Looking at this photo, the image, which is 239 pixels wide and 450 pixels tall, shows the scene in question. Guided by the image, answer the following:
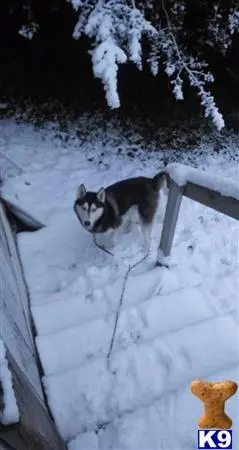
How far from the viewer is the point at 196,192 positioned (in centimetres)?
249

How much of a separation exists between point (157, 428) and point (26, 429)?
0.96 metres

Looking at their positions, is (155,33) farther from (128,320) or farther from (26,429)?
(26,429)

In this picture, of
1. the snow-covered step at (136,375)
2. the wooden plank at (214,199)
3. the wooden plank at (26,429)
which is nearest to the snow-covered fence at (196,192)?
the wooden plank at (214,199)

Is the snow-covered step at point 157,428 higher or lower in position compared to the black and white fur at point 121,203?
lower

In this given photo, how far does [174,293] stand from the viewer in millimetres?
2838

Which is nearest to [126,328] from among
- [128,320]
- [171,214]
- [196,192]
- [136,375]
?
[128,320]

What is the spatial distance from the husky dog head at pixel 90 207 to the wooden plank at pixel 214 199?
3.64 feet

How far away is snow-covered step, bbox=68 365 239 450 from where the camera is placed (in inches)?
73.1

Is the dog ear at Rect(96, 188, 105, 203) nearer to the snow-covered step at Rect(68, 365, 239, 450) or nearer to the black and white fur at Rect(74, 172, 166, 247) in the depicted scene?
the black and white fur at Rect(74, 172, 166, 247)

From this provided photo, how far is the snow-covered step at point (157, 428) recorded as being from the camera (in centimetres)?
186

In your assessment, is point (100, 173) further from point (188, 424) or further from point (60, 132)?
point (188, 424)

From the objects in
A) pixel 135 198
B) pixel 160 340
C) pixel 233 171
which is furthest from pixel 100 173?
pixel 160 340

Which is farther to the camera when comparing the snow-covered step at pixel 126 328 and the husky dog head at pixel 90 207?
the husky dog head at pixel 90 207

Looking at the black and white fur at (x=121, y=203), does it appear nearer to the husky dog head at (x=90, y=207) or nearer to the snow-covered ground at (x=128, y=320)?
the husky dog head at (x=90, y=207)
